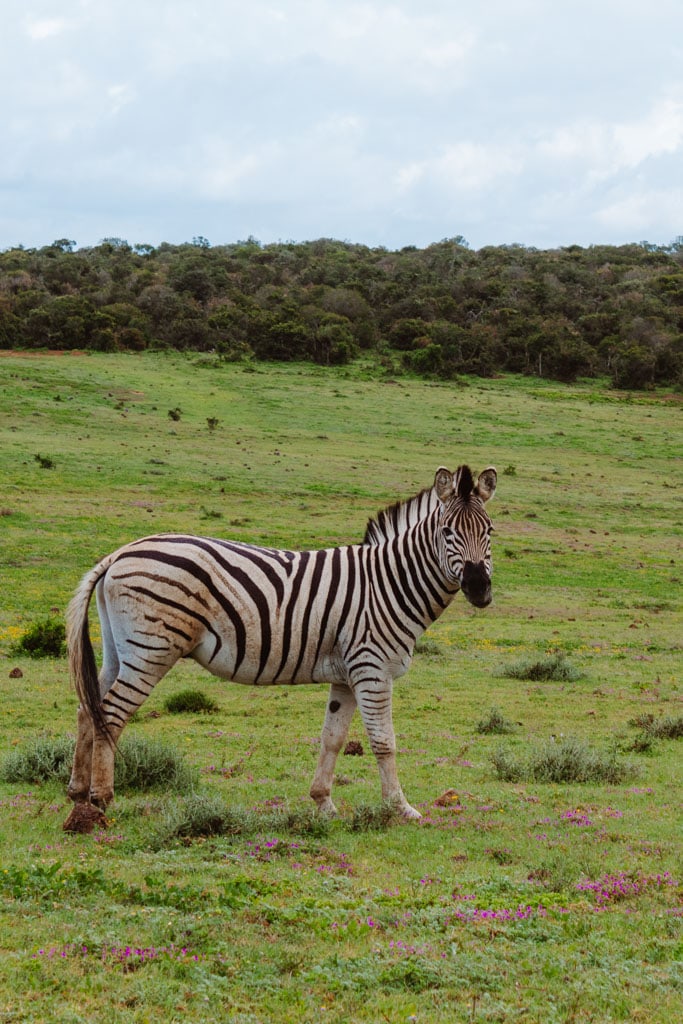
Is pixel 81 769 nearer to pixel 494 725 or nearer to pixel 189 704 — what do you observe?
pixel 189 704

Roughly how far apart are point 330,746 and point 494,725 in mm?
5259

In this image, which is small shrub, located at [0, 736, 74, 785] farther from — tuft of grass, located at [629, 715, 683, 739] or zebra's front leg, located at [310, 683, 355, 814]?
tuft of grass, located at [629, 715, 683, 739]

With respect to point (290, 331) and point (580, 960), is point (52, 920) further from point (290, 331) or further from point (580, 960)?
point (290, 331)

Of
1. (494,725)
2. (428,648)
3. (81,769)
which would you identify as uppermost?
(81,769)

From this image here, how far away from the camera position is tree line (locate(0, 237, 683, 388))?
65.1 m

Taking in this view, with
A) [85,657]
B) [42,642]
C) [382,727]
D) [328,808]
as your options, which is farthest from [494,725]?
[42,642]

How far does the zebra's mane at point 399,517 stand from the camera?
31.1ft

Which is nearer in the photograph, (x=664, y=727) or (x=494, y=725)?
(x=664, y=727)

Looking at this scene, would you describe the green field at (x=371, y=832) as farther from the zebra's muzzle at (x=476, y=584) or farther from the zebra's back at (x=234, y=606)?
the zebra's muzzle at (x=476, y=584)

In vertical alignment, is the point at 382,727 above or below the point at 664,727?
above

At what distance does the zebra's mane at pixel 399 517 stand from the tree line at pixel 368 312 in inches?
2151

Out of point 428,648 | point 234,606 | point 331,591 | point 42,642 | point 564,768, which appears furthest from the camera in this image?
point 428,648

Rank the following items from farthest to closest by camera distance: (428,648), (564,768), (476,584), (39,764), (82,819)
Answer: (428,648) → (564,768) → (39,764) → (476,584) → (82,819)

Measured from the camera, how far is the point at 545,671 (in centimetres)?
1783
